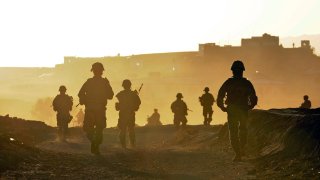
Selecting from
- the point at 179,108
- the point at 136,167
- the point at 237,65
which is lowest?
the point at 136,167

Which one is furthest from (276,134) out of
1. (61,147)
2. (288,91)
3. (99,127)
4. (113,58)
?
(113,58)

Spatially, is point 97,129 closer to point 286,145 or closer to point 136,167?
point 136,167

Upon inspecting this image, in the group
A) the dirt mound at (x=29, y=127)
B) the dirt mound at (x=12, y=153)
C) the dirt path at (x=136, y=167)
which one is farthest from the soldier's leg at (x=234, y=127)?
the dirt mound at (x=29, y=127)

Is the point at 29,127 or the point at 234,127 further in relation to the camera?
the point at 29,127

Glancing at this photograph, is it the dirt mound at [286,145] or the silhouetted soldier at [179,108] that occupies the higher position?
the silhouetted soldier at [179,108]

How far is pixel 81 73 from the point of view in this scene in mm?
145000

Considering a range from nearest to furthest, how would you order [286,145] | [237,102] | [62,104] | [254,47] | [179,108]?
[286,145] → [237,102] → [62,104] → [179,108] → [254,47]

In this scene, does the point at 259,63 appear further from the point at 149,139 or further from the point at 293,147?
the point at 293,147

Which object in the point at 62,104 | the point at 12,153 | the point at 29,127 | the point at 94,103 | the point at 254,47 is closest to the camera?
the point at 12,153

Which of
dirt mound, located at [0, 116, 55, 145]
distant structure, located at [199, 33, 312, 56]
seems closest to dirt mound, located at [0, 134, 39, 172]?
dirt mound, located at [0, 116, 55, 145]

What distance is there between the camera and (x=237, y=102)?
1035 centimetres

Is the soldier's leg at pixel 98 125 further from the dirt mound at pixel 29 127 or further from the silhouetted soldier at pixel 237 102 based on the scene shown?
the dirt mound at pixel 29 127

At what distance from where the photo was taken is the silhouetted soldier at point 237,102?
408 inches

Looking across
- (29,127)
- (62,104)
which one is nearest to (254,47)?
(29,127)
